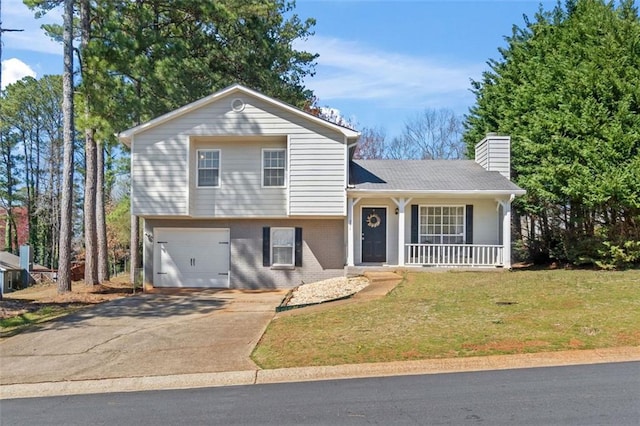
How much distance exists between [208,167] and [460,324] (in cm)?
1099

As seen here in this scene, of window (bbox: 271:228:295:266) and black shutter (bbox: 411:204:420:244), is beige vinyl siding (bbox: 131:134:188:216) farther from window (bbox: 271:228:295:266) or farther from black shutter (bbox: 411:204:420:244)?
black shutter (bbox: 411:204:420:244)

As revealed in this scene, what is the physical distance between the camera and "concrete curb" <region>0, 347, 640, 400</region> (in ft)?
23.2

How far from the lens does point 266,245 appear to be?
696 inches

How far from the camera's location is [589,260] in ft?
58.0

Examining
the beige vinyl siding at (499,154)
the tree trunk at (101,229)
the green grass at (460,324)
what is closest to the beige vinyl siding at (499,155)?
the beige vinyl siding at (499,154)

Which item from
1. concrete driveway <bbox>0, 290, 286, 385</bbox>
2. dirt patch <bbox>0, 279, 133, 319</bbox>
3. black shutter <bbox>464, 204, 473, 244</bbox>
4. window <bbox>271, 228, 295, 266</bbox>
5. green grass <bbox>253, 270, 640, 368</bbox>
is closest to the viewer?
concrete driveway <bbox>0, 290, 286, 385</bbox>

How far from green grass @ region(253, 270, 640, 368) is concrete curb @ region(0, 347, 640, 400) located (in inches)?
9.4

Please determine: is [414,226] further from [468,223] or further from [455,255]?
[468,223]

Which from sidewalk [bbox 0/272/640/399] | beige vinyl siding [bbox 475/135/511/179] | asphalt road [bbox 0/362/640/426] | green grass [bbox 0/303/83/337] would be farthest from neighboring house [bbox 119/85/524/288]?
asphalt road [bbox 0/362/640/426]

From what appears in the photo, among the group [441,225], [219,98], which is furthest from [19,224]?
[441,225]

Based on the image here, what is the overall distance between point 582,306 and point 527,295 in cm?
149

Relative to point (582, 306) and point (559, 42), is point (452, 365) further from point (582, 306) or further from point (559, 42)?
point (559, 42)

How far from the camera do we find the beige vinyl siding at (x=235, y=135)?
16953 millimetres

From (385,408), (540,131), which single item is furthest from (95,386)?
(540,131)
